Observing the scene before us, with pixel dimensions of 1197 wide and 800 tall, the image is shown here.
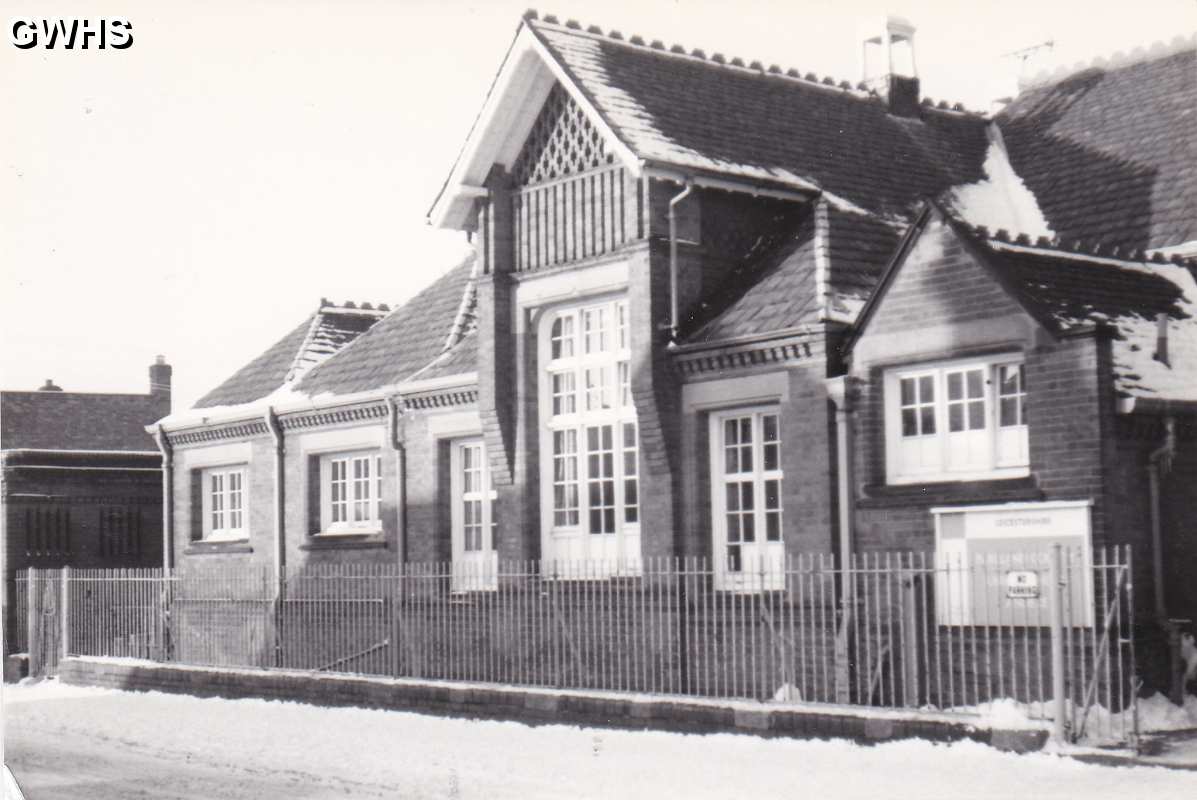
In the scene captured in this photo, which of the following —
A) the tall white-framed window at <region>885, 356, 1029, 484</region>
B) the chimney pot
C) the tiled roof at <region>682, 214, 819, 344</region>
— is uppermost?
the tiled roof at <region>682, 214, 819, 344</region>

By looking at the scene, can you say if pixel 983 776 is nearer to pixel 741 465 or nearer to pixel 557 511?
pixel 741 465

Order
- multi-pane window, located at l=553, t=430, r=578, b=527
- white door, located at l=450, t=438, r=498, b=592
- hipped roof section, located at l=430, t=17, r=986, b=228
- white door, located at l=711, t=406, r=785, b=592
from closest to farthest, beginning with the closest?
white door, located at l=711, t=406, r=785, b=592 < hipped roof section, located at l=430, t=17, r=986, b=228 < multi-pane window, located at l=553, t=430, r=578, b=527 < white door, located at l=450, t=438, r=498, b=592

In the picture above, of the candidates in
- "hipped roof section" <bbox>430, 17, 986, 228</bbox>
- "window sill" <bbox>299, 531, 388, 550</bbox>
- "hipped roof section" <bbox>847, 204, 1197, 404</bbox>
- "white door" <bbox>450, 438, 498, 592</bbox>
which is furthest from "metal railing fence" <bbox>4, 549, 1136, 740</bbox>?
"hipped roof section" <bbox>430, 17, 986, 228</bbox>

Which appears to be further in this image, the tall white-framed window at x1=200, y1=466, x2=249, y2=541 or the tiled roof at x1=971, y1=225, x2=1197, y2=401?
the tall white-framed window at x1=200, y1=466, x2=249, y2=541

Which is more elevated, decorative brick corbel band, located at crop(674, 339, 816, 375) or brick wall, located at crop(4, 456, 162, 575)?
decorative brick corbel band, located at crop(674, 339, 816, 375)

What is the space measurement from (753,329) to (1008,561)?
491cm

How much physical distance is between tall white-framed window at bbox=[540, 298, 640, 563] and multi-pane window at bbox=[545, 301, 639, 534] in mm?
12

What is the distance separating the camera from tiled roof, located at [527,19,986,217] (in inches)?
861

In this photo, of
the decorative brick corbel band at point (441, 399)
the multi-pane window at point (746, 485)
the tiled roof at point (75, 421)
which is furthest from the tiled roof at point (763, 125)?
the tiled roof at point (75, 421)

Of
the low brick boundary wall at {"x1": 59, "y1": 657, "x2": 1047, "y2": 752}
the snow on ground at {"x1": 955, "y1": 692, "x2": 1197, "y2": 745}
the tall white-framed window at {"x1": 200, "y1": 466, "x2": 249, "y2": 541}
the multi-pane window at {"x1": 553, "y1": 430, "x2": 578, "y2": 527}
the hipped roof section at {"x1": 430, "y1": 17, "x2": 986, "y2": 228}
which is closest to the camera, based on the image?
the snow on ground at {"x1": 955, "y1": 692, "x2": 1197, "y2": 745}

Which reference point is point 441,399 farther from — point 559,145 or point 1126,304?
point 1126,304

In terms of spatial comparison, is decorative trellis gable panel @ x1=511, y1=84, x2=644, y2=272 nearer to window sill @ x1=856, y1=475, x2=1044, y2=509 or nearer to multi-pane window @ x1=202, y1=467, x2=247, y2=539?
window sill @ x1=856, y1=475, x2=1044, y2=509

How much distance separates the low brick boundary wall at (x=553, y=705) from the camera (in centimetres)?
1510

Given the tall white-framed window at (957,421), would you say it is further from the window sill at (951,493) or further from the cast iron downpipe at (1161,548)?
the cast iron downpipe at (1161,548)
